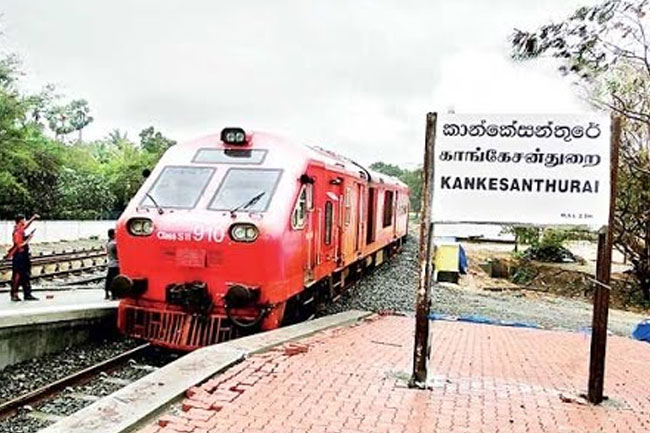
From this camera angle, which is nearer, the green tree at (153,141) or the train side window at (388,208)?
the train side window at (388,208)

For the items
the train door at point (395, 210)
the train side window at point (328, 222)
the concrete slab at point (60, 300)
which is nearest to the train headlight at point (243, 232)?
the train side window at point (328, 222)

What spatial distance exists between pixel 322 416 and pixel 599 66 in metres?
9.01

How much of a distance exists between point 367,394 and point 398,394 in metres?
0.25

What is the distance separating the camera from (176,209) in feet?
28.0

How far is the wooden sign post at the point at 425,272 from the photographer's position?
18.7 feet

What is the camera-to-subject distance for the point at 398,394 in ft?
17.6

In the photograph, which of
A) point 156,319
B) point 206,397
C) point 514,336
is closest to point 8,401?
point 156,319

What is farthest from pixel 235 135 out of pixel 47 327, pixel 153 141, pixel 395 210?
pixel 153 141

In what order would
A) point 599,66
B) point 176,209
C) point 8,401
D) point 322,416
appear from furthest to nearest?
point 599,66
point 176,209
point 8,401
point 322,416

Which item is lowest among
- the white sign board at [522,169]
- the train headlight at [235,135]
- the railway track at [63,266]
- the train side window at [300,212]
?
the railway track at [63,266]

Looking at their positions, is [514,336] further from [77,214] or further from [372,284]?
[77,214]

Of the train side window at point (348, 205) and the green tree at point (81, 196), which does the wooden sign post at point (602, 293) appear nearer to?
the train side window at point (348, 205)

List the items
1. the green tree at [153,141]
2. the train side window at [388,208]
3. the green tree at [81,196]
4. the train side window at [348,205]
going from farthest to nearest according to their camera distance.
→ the green tree at [153,141] → the green tree at [81,196] → the train side window at [388,208] → the train side window at [348,205]

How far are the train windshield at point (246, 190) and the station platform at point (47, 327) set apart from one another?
2.32 metres
